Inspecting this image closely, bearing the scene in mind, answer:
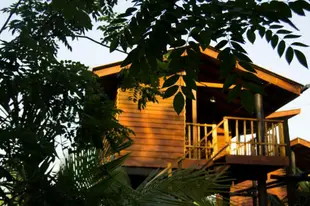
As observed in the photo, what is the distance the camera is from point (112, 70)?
10.7 metres

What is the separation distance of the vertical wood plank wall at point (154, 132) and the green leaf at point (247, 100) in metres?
8.15

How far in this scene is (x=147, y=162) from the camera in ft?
33.5

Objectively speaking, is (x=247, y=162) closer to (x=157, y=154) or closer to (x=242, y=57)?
(x=157, y=154)

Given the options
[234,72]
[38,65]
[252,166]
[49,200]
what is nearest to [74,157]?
[38,65]

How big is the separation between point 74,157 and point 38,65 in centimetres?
162

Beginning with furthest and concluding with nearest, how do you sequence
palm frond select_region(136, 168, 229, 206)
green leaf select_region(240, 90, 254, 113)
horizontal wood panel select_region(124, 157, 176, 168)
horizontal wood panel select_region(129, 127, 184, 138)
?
horizontal wood panel select_region(129, 127, 184, 138), horizontal wood panel select_region(124, 157, 176, 168), palm frond select_region(136, 168, 229, 206), green leaf select_region(240, 90, 254, 113)

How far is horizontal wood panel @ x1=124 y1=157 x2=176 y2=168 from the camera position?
1005 cm

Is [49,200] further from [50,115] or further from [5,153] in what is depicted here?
[50,115]

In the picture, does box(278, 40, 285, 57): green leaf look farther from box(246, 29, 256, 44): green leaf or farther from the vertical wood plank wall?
the vertical wood plank wall

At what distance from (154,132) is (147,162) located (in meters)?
0.86

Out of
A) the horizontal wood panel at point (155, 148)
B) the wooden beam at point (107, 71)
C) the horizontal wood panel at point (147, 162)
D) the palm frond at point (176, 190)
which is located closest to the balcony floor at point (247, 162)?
the horizontal wood panel at point (147, 162)

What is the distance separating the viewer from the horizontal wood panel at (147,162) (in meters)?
10.1

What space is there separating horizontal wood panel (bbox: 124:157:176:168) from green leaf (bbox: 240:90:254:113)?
8046 mm

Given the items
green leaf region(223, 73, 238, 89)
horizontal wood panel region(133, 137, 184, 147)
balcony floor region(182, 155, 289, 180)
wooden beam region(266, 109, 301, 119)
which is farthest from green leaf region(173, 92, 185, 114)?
wooden beam region(266, 109, 301, 119)
